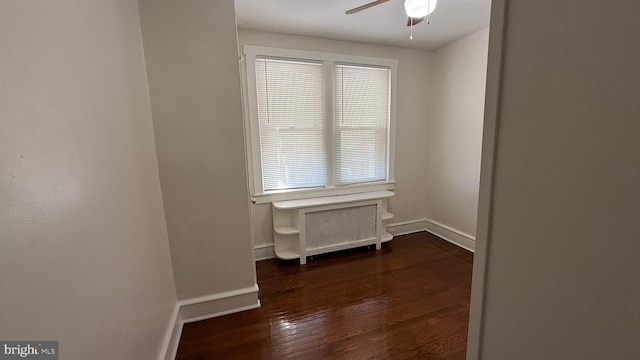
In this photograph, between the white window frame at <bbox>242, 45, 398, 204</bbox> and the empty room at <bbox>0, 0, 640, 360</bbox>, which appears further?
the white window frame at <bbox>242, 45, 398, 204</bbox>

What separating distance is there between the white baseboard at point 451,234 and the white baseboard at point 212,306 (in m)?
2.47

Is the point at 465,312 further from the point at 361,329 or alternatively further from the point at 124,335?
the point at 124,335

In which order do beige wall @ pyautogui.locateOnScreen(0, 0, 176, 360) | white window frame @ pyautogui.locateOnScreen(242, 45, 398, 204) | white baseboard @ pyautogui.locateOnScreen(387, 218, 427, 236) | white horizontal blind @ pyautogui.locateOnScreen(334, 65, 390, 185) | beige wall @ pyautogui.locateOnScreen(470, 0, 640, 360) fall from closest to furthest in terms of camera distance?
beige wall @ pyautogui.locateOnScreen(470, 0, 640, 360) < beige wall @ pyautogui.locateOnScreen(0, 0, 176, 360) < white window frame @ pyautogui.locateOnScreen(242, 45, 398, 204) < white horizontal blind @ pyautogui.locateOnScreen(334, 65, 390, 185) < white baseboard @ pyautogui.locateOnScreen(387, 218, 427, 236)

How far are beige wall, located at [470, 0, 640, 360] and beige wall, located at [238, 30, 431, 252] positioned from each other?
2.39 m

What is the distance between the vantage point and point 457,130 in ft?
9.64

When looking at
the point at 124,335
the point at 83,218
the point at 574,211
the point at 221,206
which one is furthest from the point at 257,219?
the point at 574,211

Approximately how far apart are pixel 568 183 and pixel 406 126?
288 centimetres

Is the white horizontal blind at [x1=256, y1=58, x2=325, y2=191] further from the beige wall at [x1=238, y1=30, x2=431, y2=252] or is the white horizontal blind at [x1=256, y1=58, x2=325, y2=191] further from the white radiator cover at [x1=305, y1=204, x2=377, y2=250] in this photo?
the white radiator cover at [x1=305, y1=204, x2=377, y2=250]

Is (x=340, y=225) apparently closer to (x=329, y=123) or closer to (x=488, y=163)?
(x=329, y=123)

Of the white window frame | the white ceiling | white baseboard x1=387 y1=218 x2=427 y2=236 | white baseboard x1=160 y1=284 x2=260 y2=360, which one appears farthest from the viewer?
white baseboard x1=387 y1=218 x2=427 y2=236

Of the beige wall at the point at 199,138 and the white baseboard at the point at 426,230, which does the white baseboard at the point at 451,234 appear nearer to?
the white baseboard at the point at 426,230

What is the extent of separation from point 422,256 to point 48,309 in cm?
291

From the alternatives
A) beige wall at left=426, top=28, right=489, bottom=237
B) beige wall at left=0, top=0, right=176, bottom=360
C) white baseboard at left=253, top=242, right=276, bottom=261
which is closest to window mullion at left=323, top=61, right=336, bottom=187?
white baseboard at left=253, top=242, right=276, bottom=261

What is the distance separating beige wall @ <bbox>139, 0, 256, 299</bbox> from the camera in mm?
1529
